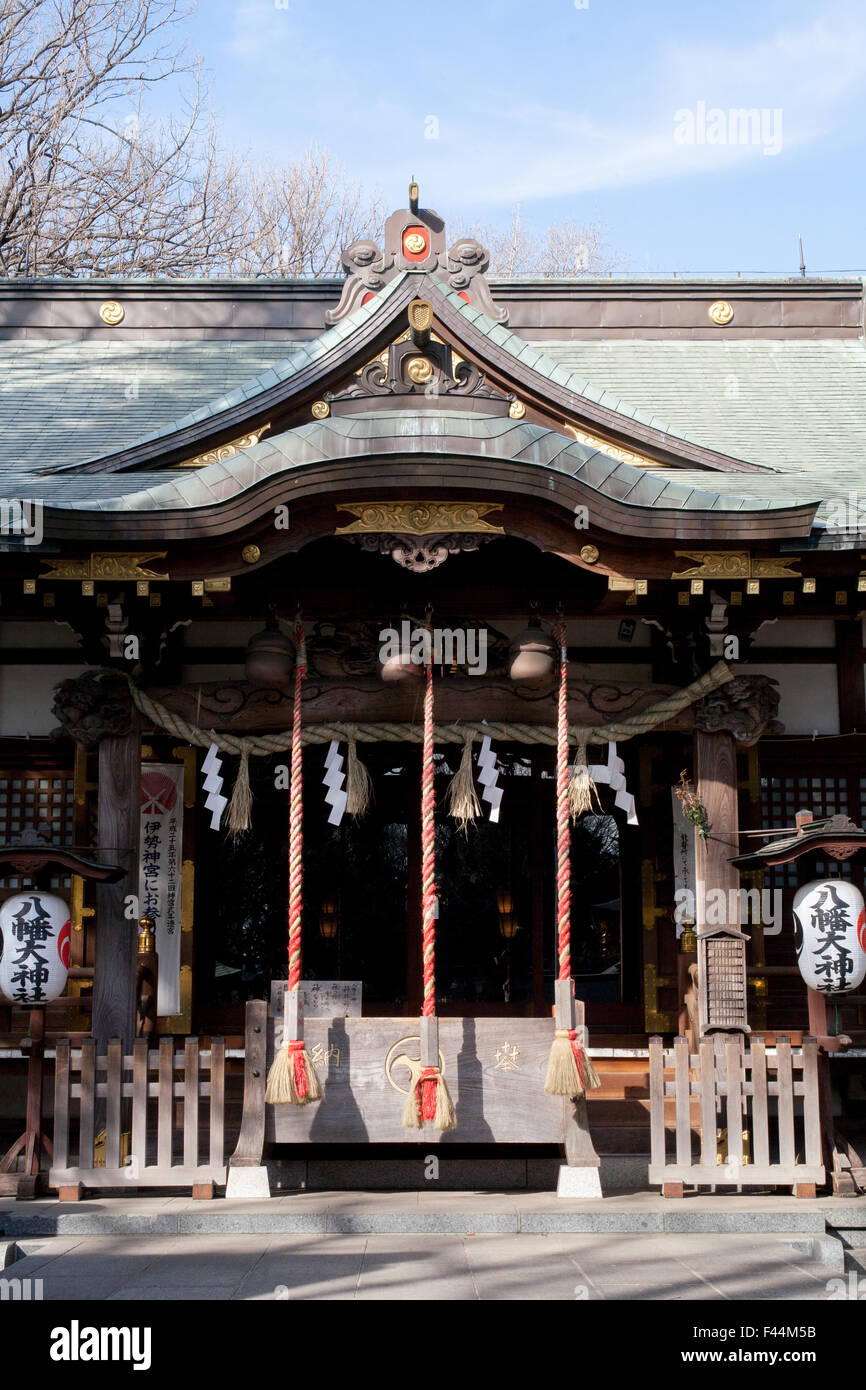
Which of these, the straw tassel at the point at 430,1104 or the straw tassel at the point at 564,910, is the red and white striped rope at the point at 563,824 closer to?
the straw tassel at the point at 564,910

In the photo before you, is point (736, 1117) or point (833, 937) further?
point (833, 937)

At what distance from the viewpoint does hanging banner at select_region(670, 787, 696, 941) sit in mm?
10391

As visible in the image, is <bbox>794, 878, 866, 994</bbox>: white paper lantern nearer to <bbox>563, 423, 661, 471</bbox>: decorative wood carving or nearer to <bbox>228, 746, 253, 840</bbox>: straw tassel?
<bbox>563, 423, 661, 471</bbox>: decorative wood carving

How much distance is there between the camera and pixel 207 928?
10828 mm

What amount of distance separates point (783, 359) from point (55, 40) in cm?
1690

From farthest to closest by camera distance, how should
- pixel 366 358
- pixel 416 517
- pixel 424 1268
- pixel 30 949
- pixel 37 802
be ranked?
pixel 37 802, pixel 366 358, pixel 416 517, pixel 30 949, pixel 424 1268

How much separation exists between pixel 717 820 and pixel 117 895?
4.24m

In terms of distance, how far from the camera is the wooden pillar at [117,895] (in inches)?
338

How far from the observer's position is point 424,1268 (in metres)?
6.51

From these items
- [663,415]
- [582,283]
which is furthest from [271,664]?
[582,283]

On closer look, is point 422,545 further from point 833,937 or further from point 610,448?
point 833,937

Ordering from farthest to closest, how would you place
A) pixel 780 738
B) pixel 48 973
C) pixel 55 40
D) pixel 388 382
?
pixel 55 40, pixel 780 738, pixel 388 382, pixel 48 973

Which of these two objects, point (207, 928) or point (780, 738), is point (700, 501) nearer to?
point (780, 738)

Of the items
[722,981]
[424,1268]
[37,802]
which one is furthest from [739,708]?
[37,802]
